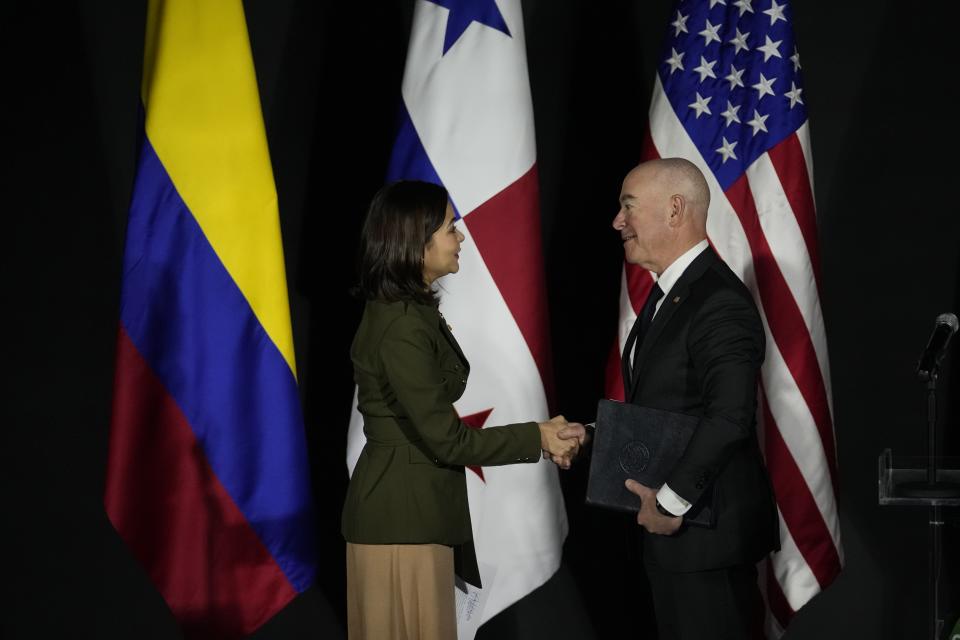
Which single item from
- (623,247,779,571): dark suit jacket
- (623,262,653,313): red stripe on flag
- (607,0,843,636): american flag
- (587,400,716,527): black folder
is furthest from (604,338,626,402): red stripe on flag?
(587,400,716,527): black folder

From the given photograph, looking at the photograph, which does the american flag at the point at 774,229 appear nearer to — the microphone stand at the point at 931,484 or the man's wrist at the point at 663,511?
the microphone stand at the point at 931,484

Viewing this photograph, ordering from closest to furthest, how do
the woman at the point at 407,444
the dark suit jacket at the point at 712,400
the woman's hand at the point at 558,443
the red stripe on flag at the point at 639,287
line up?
the dark suit jacket at the point at 712,400, the woman at the point at 407,444, the woman's hand at the point at 558,443, the red stripe on flag at the point at 639,287

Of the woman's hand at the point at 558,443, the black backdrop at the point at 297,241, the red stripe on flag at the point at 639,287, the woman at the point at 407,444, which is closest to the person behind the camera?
the woman at the point at 407,444

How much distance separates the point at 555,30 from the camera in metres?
3.38

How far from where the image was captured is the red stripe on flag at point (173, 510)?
268 centimetres

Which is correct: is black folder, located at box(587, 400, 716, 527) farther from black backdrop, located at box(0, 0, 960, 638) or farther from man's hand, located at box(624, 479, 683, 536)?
black backdrop, located at box(0, 0, 960, 638)

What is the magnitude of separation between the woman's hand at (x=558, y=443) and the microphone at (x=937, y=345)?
28.0 inches

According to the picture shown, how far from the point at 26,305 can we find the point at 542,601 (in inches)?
72.4

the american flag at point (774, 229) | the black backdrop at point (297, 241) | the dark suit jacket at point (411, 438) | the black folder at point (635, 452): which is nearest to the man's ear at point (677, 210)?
the black folder at point (635, 452)

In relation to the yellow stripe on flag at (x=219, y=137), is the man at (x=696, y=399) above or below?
below

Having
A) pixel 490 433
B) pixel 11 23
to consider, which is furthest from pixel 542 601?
pixel 11 23

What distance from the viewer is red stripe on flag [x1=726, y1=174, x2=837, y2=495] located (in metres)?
2.75

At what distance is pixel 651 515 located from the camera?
80.7 inches

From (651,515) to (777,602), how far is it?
90 cm
